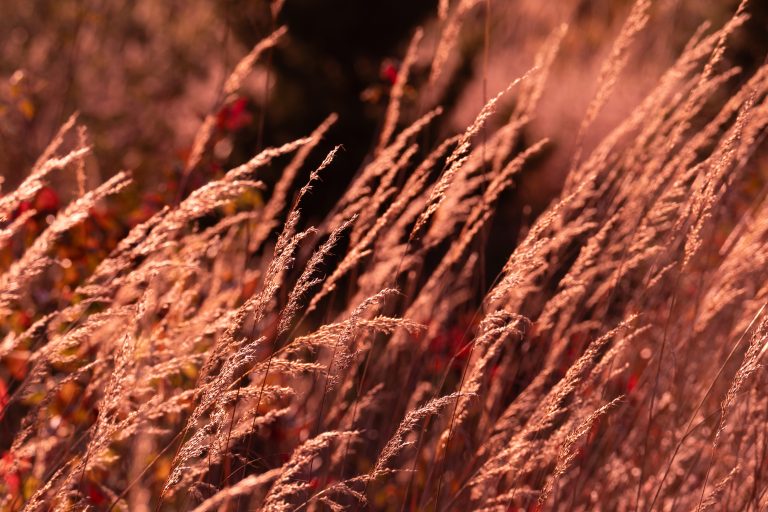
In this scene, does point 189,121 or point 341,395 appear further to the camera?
point 189,121

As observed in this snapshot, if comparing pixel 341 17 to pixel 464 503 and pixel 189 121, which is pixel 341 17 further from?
pixel 464 503

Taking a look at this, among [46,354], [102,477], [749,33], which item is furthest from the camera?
[749,33]

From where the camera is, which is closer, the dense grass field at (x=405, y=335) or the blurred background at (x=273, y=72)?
the dense grass field at (x=405, y=335)

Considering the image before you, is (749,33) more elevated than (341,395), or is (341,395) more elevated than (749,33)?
(341,395)

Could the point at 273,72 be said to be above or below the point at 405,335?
above

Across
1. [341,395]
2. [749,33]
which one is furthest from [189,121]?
[341,395]

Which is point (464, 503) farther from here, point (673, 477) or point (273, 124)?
point (273, 124)

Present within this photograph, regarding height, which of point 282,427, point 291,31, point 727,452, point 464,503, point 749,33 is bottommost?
point 749,33

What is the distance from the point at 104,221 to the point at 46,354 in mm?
1437

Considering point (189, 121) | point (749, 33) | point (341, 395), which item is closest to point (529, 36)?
point (749, 33)

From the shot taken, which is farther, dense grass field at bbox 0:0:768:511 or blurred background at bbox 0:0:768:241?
blurred background at bbox 0:0:768:241

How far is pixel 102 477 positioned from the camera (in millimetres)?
2570

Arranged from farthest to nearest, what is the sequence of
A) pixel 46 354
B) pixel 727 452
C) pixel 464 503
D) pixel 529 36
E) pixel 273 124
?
pixel 529 36 < pixel 273 124 < pixel 727 452 < pixel 464 503 < pixel 46 354

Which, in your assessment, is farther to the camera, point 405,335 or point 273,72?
point 273,72
